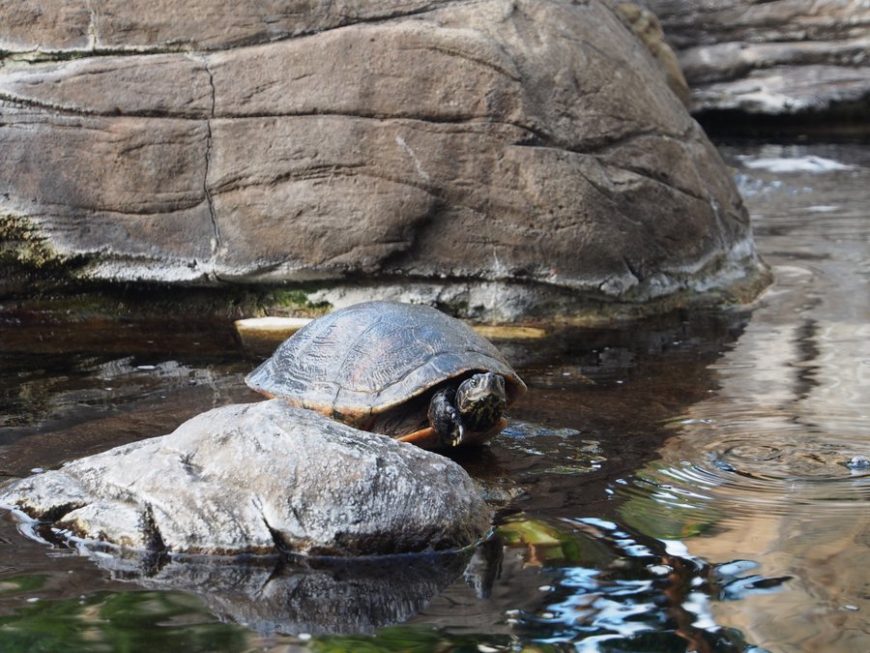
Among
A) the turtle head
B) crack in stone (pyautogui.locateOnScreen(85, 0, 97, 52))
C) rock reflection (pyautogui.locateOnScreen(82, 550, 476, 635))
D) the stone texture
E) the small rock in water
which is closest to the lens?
rock reflection (pyautogui.locateOnScreen(82, 550, 476, 635))

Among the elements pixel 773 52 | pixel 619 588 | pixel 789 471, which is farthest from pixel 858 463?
pixel 773 52

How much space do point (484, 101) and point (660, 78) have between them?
1789mm

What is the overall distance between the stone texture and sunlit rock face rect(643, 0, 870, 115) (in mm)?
15364

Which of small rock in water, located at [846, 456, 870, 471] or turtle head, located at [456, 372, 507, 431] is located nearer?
small rock in water, located at [846, 456, 870, 471]

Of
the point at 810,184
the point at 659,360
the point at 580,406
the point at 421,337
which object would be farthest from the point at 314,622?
the point at 810,184

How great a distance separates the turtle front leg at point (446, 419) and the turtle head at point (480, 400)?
0.04 m

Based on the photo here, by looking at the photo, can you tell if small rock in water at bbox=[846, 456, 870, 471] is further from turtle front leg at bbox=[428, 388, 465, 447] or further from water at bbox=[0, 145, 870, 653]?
turtle front leg at bbox=[428, 388, 465, 447]

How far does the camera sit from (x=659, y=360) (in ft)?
20.7

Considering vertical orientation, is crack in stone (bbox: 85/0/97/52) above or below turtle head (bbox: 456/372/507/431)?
above

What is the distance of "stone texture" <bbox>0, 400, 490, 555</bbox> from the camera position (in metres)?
3.56

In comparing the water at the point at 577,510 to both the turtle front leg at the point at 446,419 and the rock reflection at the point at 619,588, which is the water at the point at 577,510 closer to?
the rock reflection at the point at 619,588

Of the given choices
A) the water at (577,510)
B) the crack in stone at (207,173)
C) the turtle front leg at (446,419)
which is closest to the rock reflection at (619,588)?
the water at (577,510)

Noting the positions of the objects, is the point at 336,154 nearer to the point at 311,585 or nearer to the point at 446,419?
the point at 446,419

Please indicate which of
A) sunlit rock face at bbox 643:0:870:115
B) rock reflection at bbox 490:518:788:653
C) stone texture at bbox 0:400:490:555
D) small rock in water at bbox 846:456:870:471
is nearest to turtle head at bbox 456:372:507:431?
→ stone texture at bbox 0:400:490:555
